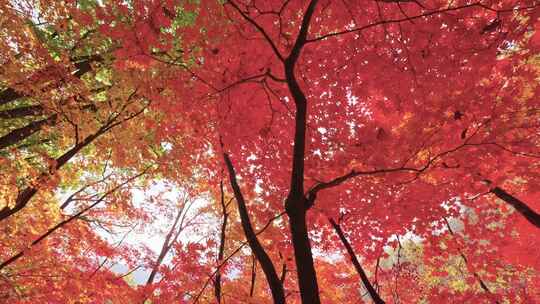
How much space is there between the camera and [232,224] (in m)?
13.4

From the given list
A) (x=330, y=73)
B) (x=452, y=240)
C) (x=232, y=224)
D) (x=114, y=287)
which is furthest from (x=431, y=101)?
(x=114, y=287)

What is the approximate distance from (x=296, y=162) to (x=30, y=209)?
10.2 metres

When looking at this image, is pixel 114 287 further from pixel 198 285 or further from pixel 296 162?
pixel 296 162

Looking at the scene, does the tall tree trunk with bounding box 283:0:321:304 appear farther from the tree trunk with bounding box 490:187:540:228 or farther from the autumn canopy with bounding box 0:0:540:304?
the tree trunk with bounding box 490:187:540:228

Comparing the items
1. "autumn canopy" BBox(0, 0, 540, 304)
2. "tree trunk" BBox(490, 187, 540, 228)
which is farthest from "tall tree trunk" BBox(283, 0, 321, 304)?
"tree trunk" BBox(490, 187, 540, 228)

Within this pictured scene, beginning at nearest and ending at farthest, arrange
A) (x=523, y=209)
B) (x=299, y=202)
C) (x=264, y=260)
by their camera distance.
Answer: (x=299, y=202), (x=264, y=260), (x=523, y=209)

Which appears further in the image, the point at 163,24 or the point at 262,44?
the point at 163,24

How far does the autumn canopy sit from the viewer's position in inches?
223

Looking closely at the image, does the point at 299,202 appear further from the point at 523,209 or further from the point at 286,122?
the point at 523,209

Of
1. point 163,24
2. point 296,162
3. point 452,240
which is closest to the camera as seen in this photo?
point 296,162

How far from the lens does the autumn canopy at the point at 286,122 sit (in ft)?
18.6

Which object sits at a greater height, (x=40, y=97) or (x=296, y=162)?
(x=40, y=97)

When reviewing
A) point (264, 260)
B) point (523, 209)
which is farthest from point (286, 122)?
point (523, 209)

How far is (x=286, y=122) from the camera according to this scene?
7402mm
